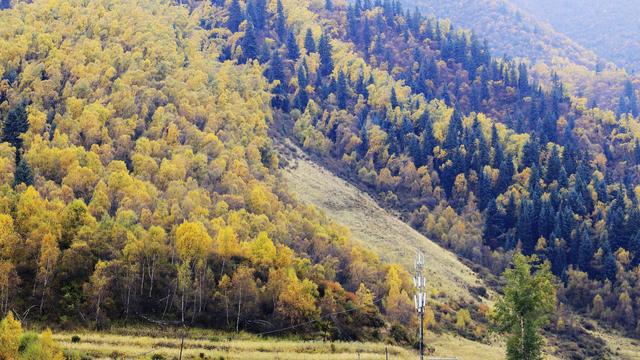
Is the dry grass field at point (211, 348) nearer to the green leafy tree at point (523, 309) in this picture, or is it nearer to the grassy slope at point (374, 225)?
the green leafy tree at point (523, 309)

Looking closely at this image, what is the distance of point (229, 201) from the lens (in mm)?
121875

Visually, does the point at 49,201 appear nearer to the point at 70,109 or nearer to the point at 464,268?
the point at 70,109

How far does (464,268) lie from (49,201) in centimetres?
7683

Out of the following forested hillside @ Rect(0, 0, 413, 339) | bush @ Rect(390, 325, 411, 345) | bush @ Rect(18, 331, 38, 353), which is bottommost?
bush @ Rect(18, 331, 38, 353)

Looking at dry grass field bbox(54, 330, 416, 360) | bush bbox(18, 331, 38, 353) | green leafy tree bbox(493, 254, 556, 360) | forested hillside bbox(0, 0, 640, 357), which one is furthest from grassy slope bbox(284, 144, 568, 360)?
bush bbox(18, 331, 38, 353)

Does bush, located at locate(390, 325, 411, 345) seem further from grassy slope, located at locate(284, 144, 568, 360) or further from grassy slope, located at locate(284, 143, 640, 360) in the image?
grassy slope, located at locate(284, 144, 568, 360)

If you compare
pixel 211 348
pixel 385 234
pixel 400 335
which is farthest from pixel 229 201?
pixel 211 348

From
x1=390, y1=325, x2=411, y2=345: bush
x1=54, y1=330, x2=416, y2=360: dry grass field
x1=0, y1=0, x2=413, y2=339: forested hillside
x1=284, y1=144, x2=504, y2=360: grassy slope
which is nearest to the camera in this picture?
x1=54, y1=330, x2=416, y2=360: dry grass field

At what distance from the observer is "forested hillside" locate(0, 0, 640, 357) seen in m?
87.1

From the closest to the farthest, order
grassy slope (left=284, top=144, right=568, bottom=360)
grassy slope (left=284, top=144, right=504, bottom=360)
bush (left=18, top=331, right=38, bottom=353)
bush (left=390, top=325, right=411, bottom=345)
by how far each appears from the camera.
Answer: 1. bush (left=18, top=331, right=38, bottom=353)
2. bush (left=390, top=325, right=411, bottom=345)
3. grassy slope (left=284, top=144, right=568, bottom=360)
4. grassy slope (left=284, top=144, right=504, bottom=360)

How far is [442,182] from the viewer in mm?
181625

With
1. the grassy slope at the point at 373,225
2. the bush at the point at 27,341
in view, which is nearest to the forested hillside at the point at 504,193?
the grassy slope at the point at 373,225

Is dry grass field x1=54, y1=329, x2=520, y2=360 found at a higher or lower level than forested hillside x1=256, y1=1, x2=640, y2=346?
lower

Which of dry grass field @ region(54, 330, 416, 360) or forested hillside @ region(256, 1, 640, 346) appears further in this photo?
forested hillside @ region(256, 1, 640, 346)
